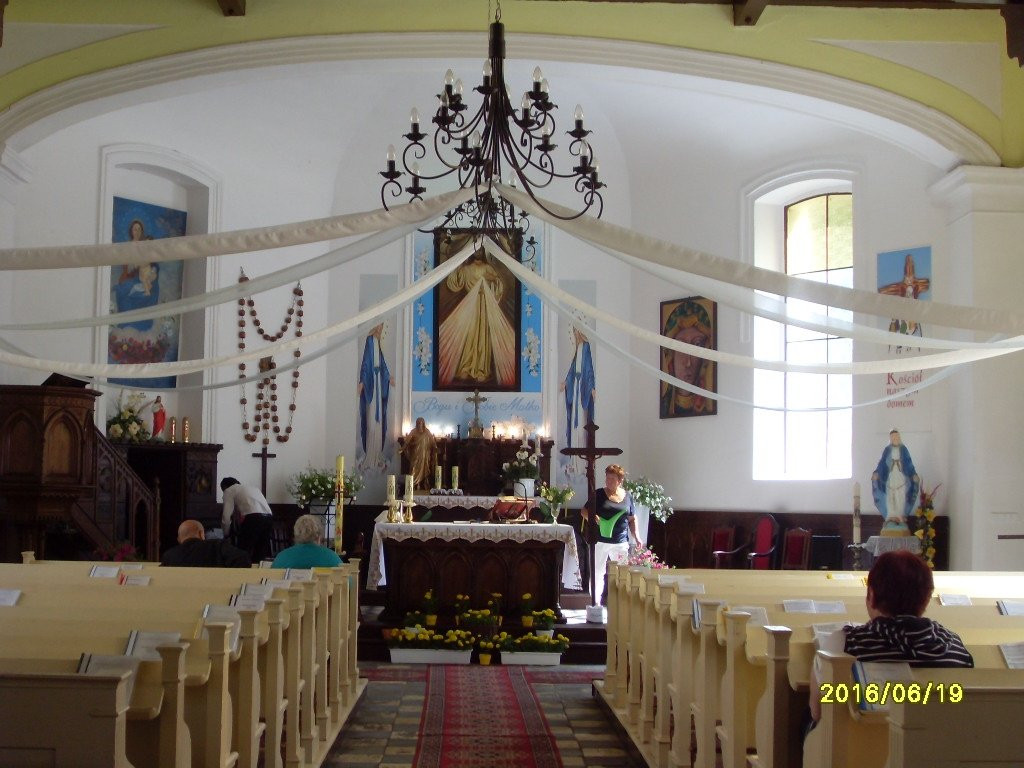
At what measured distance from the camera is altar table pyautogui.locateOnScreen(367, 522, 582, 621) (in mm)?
9562

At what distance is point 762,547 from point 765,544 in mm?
55

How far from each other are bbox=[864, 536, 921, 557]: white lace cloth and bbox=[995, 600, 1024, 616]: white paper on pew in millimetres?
4602

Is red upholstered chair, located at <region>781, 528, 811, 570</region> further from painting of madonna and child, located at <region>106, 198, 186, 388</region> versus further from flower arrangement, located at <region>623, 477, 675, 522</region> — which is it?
painting of madonna and child, located at <region>106, 198, 186, 388</region>

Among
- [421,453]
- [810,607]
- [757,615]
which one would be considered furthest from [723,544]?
[757,615]

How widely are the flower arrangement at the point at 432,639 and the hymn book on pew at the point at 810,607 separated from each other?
409 centimetres

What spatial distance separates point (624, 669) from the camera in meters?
6.83

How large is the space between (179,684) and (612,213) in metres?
12.3

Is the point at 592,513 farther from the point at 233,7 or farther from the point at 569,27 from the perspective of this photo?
the point at 233,7

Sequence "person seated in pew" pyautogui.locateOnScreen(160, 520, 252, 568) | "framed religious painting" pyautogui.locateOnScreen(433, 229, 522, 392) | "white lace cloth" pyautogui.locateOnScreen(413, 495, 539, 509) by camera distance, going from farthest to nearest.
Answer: "framed religious painting" pyautogui.locateOnScreen(433, 229, 522, 392), "white lace cloth" pyautogui.locateOnScreen(413, 495, 539, 509), "person seated in pew" pyautogui.locateOnScreen(160, 520, 252, 568)

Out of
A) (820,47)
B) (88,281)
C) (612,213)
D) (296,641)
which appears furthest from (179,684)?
(612,213)

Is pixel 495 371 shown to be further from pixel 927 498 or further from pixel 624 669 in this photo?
pixel 624 669

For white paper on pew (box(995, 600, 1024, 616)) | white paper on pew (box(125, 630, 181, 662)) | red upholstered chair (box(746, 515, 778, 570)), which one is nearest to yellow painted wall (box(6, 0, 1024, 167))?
red upholstered chair (box(746, 515, 778, 570))

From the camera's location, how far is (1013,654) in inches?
166
